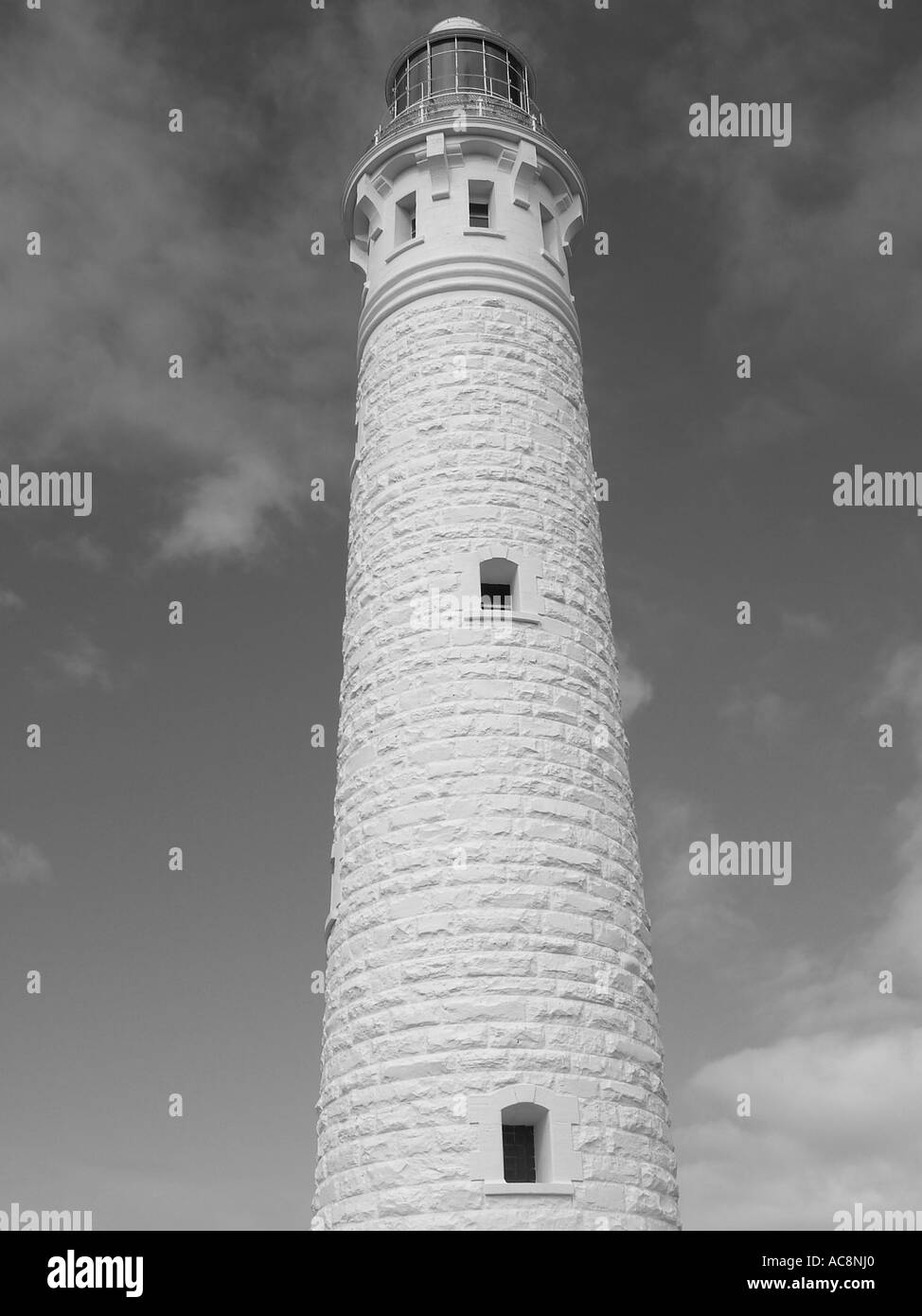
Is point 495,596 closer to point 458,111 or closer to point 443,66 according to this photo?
point 458,111

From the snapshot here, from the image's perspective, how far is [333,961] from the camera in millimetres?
17516

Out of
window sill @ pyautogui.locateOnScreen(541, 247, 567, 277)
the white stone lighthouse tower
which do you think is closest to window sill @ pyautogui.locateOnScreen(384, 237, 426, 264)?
the white stone lighthouse tower

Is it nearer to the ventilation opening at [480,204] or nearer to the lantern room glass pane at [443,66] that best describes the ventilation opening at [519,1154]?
the ventilation opening at [480,204]

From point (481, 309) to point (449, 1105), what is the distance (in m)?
13.0

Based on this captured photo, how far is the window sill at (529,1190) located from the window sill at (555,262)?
15804 millimetres

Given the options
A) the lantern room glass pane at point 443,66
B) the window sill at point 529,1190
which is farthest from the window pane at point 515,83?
the window sill at point 529,1190

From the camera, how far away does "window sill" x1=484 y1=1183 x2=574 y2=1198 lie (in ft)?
47.4

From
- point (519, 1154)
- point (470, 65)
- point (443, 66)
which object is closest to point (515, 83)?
point (470, 65)

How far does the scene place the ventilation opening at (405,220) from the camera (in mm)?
22578

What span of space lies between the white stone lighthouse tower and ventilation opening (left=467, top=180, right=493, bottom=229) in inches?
2.5

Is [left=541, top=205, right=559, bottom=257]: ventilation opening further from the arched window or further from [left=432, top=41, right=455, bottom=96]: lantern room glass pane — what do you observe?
the arched window
